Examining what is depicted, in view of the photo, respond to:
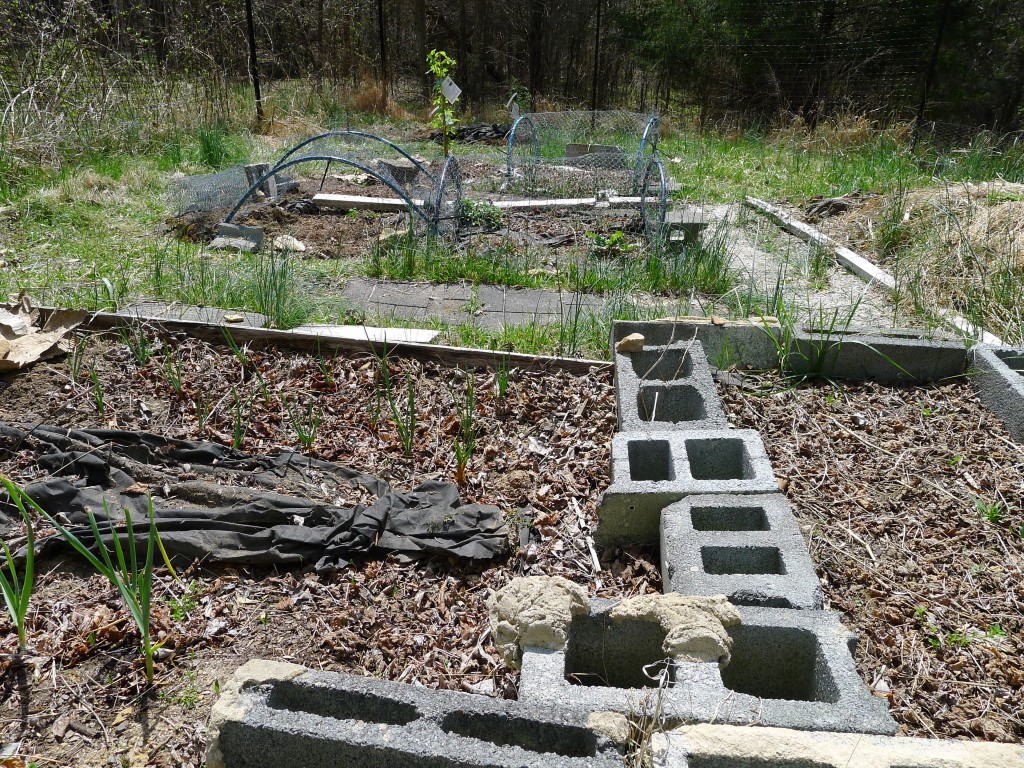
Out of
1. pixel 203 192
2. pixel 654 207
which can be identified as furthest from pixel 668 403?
pixel 203 192

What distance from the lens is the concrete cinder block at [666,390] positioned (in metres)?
2.93

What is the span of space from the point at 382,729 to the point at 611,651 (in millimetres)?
710

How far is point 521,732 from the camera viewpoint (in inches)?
58.5

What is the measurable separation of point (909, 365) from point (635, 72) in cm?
1203

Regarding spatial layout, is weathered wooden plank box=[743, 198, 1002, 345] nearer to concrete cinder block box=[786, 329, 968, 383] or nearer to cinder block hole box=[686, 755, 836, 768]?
concrete cinder block box=[786, 329, 968, 383]

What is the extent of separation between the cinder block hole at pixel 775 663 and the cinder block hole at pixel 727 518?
54 cm

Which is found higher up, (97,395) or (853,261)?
(853,261)

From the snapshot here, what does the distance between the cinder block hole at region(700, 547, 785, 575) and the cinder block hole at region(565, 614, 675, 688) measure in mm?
385

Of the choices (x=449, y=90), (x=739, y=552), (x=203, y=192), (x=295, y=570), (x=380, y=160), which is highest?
(x=449, y=90)

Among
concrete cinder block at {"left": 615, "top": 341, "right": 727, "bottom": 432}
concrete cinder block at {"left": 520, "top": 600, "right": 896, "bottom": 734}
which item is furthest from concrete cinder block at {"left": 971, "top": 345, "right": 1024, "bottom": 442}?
concrete cinder block at {"left": 520, "top": 600, "right": 896, "bottom": 734}

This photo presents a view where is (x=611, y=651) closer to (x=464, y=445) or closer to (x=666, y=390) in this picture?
(x=464, y=445)

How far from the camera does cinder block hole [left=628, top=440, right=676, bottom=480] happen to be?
2754mm

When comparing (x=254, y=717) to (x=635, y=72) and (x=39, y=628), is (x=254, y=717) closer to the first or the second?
(x=39, y=628)

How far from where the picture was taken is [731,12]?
13.2 metres
